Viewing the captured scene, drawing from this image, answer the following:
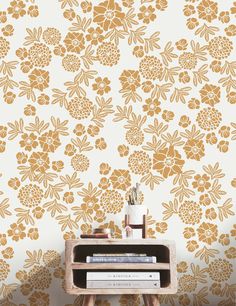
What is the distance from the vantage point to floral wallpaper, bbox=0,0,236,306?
2.75m

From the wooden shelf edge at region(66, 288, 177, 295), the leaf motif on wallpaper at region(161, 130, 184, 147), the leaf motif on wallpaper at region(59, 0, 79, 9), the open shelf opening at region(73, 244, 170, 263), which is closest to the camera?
the wooden shelf edge at region(66, 288, 177, 295)

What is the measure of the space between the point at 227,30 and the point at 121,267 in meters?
1.37

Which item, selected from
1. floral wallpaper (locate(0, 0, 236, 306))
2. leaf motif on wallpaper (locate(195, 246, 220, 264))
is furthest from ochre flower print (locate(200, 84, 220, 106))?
leaf motif on wallpaper (locate(195, 246, 220, 264))

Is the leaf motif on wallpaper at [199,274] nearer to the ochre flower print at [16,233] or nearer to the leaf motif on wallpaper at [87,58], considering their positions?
the ochre flower print at [16,233]

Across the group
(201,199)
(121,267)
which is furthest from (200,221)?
(121,267)

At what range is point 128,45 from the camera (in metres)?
2.90

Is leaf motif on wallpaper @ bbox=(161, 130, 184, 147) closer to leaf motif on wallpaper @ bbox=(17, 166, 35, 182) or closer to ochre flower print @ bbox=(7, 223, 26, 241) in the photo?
leaf motif on wallpaper @ bbox=(17, 166, 35, 182)

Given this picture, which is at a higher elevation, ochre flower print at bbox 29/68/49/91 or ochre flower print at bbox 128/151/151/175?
ochre flower print at bbox 29/68/49/91

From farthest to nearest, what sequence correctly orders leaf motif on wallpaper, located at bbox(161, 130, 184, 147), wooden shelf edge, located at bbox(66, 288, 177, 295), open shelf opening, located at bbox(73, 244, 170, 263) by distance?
leaf motif on wallpaper, located at bbox(161, 130, 184, 147) < open shelf opening, located at bbox(73, 244, 170, 263) < wooden shelf edge, located at bbox(66, 288, 177, 295)

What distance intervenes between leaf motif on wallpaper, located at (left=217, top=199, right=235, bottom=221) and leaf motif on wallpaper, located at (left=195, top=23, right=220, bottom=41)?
2.83 ft

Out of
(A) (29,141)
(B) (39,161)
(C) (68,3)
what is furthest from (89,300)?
(C) (68,3)

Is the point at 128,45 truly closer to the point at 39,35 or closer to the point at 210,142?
the point at 39,35

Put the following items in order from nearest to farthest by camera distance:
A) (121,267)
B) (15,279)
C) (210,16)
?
(121,267) < (15,279) < (210,16)

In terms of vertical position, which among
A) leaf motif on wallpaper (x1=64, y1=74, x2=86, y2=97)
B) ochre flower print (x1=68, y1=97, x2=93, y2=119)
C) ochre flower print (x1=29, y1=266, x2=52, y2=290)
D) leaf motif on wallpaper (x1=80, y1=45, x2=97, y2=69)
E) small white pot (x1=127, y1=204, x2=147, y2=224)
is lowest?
ochre flower print (x1=29, y1=266, x2=52, y2=290)
